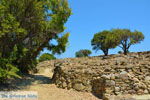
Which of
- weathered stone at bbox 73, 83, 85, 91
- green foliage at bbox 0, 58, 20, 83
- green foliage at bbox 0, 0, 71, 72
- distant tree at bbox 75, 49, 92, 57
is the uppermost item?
distant tree at bbox 75, 49, 92, 57

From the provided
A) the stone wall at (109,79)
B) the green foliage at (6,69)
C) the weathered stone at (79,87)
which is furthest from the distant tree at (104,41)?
the green foliage at (6,69)

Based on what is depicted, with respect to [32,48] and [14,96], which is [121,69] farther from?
[32,48]

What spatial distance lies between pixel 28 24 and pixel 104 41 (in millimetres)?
32072

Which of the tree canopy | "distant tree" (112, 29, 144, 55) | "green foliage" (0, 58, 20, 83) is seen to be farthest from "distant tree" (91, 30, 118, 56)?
"green foliage" (0, 58, 20, 83)

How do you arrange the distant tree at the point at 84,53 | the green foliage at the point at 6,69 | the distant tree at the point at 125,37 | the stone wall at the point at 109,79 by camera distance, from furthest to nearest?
the distant tree at the point at 84,53, the distant tree at the point at 125,37, the green foliage at the point at 6,69, the stone wall at the point at 109,79

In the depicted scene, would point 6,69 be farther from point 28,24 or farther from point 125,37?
point 125,37

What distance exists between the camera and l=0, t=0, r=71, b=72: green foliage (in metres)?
13.4

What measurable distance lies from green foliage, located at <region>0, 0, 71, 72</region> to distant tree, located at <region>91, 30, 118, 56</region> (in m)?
25.0

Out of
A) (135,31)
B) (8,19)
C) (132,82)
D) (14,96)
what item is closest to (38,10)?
(8,19)

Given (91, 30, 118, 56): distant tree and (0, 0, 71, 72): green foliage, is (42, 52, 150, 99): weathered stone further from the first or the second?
(91, 30, 118, 56): distant tree

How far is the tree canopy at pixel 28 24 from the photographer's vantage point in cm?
1338

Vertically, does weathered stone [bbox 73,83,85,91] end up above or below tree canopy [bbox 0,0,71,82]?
below

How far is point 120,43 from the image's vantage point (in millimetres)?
42594

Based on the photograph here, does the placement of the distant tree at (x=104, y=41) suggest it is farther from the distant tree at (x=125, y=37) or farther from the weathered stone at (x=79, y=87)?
the weathered stone at (x=79, y=87)
